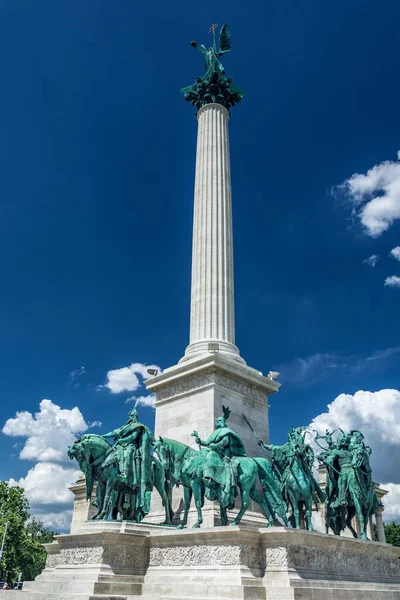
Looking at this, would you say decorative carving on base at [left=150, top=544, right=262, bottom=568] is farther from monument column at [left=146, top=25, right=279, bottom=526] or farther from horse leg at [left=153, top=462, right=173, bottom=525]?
Result: horse leg at [left=153, top=462, right=173, bottom=525]

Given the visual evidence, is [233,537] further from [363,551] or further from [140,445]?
[363,551]

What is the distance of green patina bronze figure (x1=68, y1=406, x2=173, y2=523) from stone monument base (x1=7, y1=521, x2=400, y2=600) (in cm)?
114

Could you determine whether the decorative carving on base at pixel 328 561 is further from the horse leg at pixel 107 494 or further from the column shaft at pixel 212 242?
the column shaft at pixel 212 242

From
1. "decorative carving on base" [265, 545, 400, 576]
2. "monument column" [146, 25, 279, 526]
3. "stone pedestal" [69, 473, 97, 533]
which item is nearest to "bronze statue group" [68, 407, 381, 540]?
"decorative carving on base" [265, 545, 400, 576]

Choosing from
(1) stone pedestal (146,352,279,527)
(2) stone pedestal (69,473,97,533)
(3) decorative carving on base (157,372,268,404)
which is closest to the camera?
(1) stone pedestal (146,352,279,527)

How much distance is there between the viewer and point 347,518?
19797 mm

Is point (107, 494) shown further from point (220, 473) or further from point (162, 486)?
point (220, 473)

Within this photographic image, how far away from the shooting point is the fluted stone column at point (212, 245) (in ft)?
78.5

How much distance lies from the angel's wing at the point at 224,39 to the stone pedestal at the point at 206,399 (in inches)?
903

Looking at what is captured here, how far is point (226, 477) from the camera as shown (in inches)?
593

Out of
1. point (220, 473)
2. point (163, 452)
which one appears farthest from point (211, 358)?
point (220, 473)

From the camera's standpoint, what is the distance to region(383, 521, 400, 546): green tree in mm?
73725

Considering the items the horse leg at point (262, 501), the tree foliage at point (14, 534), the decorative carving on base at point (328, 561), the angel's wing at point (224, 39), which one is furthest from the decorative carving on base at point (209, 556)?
the tree foliage at point (14, 534)

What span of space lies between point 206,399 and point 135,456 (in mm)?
4158
